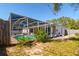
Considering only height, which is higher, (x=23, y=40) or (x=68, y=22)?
(x=68, y=22)

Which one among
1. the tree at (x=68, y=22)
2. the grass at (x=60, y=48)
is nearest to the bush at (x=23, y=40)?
the grass at (x=60, y=48)

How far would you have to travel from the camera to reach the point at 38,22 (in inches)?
121

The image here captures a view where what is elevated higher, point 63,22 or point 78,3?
point 78,3

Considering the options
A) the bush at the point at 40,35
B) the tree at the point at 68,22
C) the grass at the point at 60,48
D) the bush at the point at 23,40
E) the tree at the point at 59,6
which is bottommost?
the grass at the point at 60,48

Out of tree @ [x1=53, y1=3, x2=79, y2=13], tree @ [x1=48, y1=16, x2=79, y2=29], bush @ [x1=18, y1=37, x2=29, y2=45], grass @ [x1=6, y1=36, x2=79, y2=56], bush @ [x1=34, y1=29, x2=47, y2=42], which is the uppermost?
tree @ [x1=53, y1=3, x2=79, y2=13]

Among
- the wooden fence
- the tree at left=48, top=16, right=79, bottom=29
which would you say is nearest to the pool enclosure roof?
the wooden fence

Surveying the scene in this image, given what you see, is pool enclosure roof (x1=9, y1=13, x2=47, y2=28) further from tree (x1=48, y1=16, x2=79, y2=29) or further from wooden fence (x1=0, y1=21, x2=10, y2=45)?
tree (x1=48, y1=16, x2=79, y2=29)

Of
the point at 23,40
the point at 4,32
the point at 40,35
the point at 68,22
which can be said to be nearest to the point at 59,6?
the point at 68,22

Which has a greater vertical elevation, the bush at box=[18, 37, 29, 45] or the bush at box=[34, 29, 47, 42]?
the bush at box=[34, 29, 47, 42]

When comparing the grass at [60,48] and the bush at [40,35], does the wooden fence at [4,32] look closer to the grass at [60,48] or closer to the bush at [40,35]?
the grass at [60,48]

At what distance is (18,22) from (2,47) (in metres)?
0.32

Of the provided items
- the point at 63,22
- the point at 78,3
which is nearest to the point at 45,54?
the point at 63,22

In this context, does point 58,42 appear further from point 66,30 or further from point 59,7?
point 59,7

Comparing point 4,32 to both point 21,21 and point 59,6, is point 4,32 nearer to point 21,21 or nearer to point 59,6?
point 21,21
